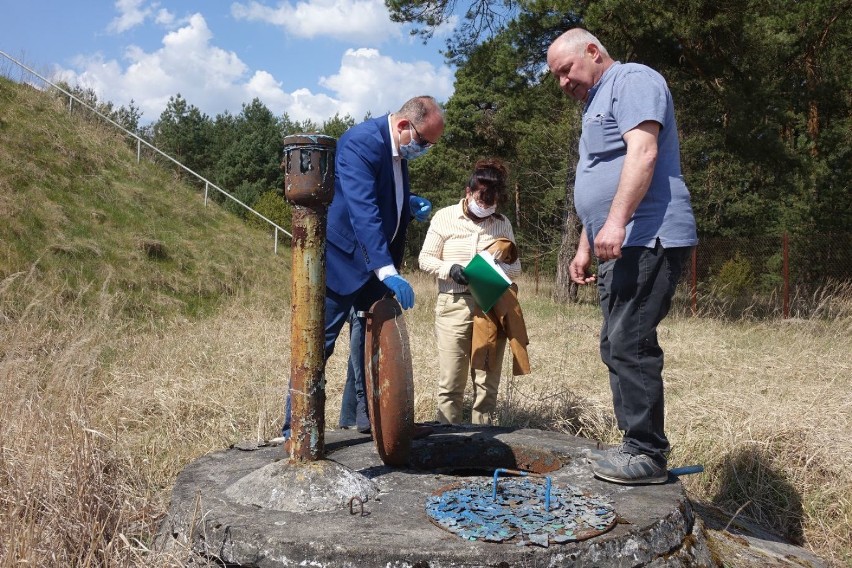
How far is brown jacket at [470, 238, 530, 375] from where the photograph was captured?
4.09 metres

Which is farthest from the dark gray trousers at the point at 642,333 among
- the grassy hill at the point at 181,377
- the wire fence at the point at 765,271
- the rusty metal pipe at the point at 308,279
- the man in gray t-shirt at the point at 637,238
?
the wire fence at the point at 765,271

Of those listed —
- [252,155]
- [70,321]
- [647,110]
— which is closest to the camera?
[647,110]

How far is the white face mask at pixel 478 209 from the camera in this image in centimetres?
424

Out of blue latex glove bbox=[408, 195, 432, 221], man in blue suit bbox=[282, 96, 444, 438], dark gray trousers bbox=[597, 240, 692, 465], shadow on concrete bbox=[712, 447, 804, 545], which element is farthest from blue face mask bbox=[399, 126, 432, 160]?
shadow on concrete bbox=[712, 447, 804, 545]

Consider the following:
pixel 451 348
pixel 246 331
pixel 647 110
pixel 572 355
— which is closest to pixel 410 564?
pixel 647 110

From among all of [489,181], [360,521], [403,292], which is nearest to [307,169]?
[403,292]

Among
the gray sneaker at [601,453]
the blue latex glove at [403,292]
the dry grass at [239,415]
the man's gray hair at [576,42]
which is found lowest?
the dry grass at [239,415]

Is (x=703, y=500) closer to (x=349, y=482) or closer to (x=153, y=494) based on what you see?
(x=349, y=482)

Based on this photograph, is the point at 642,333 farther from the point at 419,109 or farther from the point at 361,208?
the point at 419,109

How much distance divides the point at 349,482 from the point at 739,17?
11.1m

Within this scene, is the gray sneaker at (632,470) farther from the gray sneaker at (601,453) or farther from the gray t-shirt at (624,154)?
the gray t-shirt at (624,154)

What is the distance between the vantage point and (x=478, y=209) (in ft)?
13.9

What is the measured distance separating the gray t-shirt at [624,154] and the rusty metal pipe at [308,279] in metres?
1.07

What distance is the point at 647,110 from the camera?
254cm
